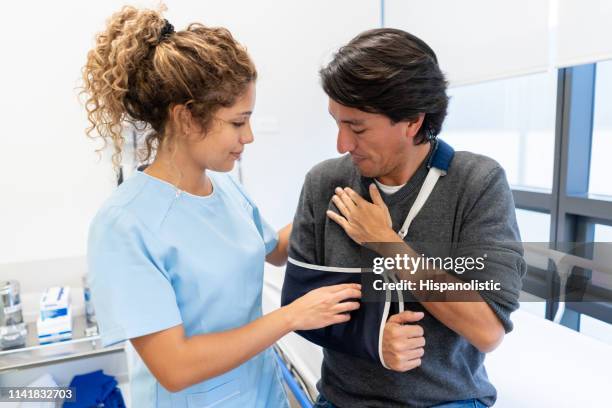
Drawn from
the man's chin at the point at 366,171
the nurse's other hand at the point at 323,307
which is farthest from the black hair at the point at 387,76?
the nurse's other hand at the point at 323,307

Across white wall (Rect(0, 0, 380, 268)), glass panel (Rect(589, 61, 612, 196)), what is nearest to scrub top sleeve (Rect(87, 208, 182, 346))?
white wall (Rect(0, 0, 380, 268))

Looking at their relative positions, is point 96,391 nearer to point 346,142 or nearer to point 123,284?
point 123,284

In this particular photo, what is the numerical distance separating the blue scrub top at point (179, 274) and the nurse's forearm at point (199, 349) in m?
0.04

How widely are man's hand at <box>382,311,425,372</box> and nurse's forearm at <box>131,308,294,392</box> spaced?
203mm

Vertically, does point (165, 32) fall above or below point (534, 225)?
above

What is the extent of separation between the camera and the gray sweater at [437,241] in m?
0.88

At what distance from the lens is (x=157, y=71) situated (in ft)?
2.83

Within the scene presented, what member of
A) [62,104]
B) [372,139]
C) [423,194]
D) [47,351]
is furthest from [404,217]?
[62,104]

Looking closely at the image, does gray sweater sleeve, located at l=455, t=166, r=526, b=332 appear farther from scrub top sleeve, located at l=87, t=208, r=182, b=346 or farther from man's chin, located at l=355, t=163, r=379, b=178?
scrub top sleeve, located at l=87, t=208, r=182, b=346

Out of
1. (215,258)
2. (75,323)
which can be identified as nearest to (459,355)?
(215,258)

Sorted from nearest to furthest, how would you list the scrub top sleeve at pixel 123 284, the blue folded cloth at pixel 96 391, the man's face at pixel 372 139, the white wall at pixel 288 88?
1. the scrub top sleeve at pixel 123 284
2. the man's face at pixel 372 139
3. the blue folded cloth at pixel 96 391
4. the white wall at pixel 288 88

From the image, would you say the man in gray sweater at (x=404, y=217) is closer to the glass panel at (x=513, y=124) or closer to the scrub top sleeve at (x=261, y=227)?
the scrub top sleeve at (x=261, y=227)

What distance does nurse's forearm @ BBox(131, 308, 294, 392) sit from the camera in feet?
2.72

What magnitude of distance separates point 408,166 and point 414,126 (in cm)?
9
